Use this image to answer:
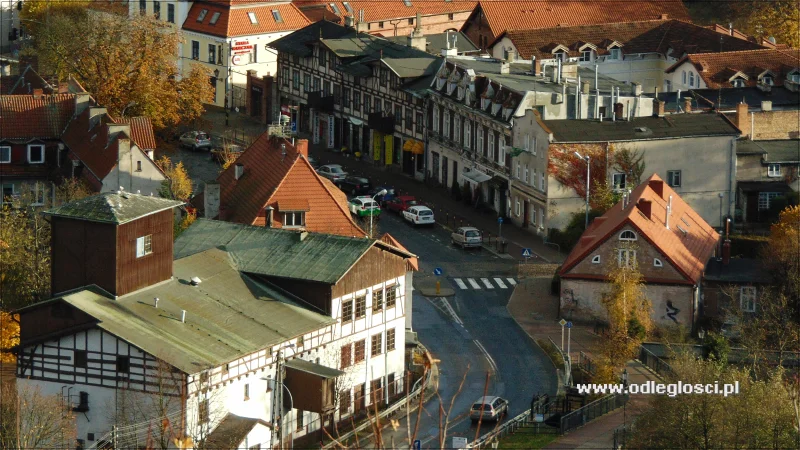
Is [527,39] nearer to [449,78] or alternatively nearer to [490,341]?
[449,78]

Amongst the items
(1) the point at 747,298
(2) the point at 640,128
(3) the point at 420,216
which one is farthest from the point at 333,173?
(1) the point at 747,298

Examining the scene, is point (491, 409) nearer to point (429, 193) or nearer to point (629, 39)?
point (429, 193)

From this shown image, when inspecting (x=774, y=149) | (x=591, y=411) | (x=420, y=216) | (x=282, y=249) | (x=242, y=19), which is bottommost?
(x=591, y=411)

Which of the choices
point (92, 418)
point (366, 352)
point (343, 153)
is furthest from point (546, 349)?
point (343, 153)

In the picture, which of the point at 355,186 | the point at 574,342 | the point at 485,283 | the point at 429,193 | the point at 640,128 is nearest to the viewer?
the point at 574,342

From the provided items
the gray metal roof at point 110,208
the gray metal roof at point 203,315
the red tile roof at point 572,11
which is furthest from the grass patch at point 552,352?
the red tile roof at point 572,11
